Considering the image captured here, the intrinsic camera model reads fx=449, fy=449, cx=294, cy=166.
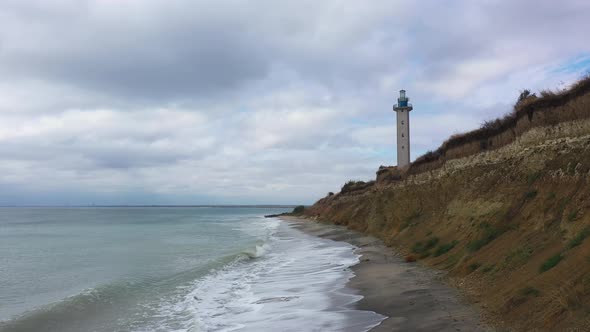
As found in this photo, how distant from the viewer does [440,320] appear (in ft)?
32.1

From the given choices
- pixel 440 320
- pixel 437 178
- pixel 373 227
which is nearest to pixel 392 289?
pixel 440 320

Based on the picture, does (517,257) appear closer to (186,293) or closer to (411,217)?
(186,293)

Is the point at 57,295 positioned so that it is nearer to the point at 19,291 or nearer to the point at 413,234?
the point at 19,291

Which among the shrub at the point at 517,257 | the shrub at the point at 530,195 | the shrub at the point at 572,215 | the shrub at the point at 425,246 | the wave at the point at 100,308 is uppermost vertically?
the shrub at the point at 530,195

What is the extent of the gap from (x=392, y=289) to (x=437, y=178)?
18232 mm

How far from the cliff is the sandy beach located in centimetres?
56

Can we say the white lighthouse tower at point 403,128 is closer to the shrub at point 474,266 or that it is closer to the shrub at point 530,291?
the shrub at point 474,266

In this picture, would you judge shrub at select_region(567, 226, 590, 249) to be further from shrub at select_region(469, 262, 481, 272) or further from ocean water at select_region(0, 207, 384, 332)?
ocean water at select_region(0, 207, 384, 332)

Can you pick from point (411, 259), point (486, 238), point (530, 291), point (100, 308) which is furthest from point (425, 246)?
point (100, 308)

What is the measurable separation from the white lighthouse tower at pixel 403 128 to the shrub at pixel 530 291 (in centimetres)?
5697

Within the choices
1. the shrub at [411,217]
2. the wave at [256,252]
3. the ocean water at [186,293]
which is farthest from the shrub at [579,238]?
the wave at [256,252]

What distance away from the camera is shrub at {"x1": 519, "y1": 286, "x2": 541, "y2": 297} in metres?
9.19

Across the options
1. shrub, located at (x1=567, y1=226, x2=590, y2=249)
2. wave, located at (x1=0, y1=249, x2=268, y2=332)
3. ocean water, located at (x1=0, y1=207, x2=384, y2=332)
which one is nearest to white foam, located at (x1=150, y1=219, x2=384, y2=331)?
ocean water, located at (x1=0, y1=207, x2=384, y2=332)

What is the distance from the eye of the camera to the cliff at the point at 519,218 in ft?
29.6
